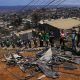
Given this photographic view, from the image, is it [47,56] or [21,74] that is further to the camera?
[47,56]

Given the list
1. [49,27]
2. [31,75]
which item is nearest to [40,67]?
[31,75]

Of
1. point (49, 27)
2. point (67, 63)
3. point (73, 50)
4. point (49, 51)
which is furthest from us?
point (49, 27)

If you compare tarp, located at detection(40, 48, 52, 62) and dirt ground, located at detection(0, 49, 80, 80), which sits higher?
tarp, located at detection(40, 48, 52, 62)

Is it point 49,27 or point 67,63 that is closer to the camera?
point 67,63

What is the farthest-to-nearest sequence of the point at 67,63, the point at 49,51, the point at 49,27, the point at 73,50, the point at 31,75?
the point at 49,27, the point at 73,50, the point at 49,51, the point at 67,63, the point at 31,75

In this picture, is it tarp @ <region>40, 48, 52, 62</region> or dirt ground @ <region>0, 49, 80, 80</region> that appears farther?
tarp @ <region>40, 48, 52, 62</region>

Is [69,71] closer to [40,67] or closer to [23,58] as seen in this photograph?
[40,67]

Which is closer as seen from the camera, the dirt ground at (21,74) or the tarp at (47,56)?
the dirt ground at (21,74)

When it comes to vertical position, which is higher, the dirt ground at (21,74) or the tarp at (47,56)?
the tarp at (47,56)

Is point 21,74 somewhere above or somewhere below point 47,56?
below
